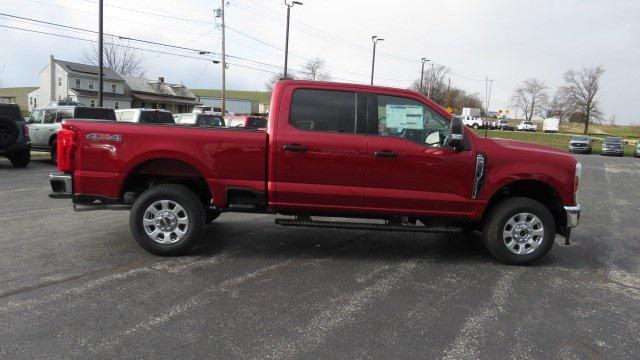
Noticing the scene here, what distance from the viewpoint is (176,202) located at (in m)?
5.48

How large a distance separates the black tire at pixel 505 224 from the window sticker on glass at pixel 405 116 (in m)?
1.37

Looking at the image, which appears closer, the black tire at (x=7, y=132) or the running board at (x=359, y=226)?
the running board at (x=359, y=226)

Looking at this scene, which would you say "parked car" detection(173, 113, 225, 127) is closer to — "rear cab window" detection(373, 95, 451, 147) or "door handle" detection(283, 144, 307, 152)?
"door handle" detection(283, 144, 307, 152)

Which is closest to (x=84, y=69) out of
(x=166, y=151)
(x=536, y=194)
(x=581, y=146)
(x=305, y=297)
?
(x=581, y=146)

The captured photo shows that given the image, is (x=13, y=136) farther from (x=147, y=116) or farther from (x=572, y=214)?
(x=572, y=214)

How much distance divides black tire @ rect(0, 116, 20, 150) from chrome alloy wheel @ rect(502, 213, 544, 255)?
12.7 meters

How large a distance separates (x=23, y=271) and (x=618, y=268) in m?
6.63

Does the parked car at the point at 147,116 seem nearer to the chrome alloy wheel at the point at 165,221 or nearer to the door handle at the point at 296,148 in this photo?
the chrome alloy wheel at the point at 165,221

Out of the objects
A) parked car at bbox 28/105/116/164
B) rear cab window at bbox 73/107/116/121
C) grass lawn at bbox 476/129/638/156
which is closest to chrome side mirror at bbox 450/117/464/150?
parked car at bbox 28/105/116/164

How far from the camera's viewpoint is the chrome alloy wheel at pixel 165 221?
18.0ft

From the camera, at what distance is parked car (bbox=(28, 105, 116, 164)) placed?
53.0 feet

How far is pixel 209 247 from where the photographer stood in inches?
238

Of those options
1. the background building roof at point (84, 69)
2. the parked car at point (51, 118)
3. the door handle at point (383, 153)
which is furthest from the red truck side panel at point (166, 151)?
the background building roof at point (84, 69)

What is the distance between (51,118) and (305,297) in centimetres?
1538
